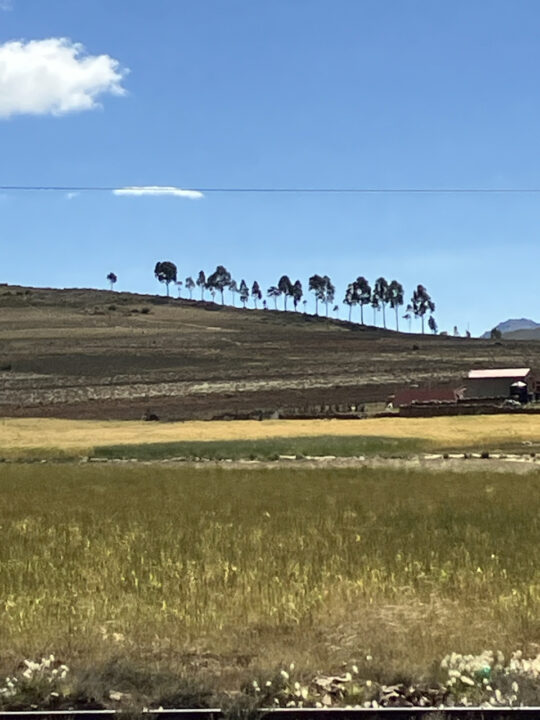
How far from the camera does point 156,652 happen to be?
9383 mm

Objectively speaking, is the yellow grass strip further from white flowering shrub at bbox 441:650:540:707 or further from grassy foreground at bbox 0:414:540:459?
white flowering shrub at bbox 441:650:540:707

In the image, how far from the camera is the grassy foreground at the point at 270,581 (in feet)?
31.0

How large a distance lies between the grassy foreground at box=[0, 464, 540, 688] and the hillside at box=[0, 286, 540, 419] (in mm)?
60175

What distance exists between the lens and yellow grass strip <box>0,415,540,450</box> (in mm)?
56875

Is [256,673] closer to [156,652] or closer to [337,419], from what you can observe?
[156,652]

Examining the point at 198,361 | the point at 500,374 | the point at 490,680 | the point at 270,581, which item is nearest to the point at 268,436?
the point at 500,374

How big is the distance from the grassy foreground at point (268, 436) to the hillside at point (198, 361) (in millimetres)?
12948

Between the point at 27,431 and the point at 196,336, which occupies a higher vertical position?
the point at 196,336

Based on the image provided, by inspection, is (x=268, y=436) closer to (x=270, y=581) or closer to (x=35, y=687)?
(x=270, y=581)

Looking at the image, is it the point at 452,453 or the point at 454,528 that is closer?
the point at 454,528

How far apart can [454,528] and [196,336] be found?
142688 millimetres

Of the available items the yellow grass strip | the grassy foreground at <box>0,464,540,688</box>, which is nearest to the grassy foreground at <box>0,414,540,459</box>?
the yellow grass strip

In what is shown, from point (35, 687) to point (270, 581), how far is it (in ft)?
16.3

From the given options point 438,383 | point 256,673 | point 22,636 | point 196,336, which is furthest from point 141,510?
point 196,336
